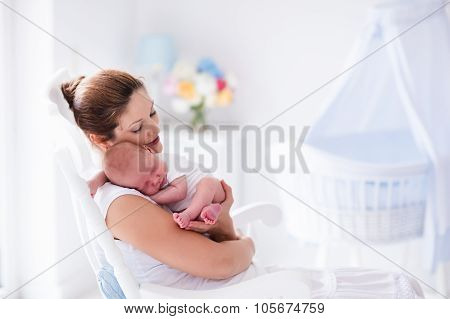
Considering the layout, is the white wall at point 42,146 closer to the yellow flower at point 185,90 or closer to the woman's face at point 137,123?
the yellow flower at point 185,90

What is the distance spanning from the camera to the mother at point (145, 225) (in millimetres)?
950

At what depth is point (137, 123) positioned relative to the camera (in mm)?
1021

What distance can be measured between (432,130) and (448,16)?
0.42 meters

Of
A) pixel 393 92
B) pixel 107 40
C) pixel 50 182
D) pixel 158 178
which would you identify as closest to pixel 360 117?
pixel 393 92

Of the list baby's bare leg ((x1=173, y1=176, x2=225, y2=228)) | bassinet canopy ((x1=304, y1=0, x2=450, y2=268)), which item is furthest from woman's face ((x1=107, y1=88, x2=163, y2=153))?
bassinet canopy ((x1=304, y1=0, x2=450, y2=268))

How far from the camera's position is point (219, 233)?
3.62ft

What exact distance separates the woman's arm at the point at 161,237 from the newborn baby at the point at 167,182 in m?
0.02

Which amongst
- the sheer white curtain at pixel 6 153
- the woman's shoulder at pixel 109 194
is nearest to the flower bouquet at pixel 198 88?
the sheer white curtain at pixel 6 153

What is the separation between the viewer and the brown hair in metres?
0.99

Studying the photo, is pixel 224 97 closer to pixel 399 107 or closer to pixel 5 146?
pixel 399 107

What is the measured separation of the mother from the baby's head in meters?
0.02

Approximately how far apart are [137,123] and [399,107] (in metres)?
1.37

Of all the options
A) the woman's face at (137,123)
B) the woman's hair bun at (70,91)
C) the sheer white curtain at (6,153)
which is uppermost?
the woman's hair bun at (70,91)
